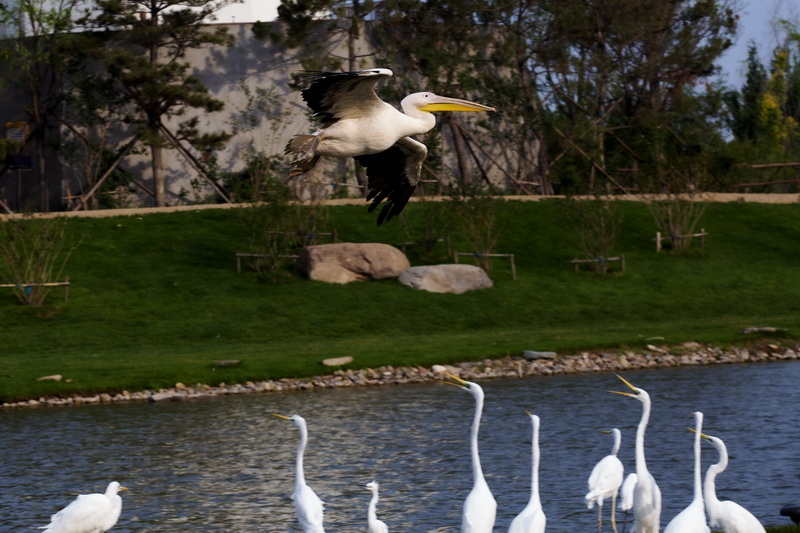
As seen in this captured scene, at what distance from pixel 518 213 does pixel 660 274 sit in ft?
18.6

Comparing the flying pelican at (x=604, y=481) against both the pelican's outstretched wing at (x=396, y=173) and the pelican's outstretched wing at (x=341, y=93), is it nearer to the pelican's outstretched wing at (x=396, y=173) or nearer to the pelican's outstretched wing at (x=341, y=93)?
the pelican's outstretched wing at (x=396, y=173)

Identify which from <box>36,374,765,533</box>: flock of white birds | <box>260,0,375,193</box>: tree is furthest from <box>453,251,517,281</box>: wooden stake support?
<box>36,374,765,533</box>: flock of white birds

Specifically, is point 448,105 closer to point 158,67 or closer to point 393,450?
point 393,450

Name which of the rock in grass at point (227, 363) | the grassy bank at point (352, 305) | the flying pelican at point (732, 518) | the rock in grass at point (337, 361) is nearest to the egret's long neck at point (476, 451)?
the flying pelican at point (732, 518)

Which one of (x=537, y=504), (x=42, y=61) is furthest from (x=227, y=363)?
(x=42, y=61)

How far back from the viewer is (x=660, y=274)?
108 ft

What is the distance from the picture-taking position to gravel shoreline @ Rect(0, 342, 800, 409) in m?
21.6

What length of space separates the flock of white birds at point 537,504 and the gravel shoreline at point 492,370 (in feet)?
31.9

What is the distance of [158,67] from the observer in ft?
120

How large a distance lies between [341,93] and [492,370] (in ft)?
47.1

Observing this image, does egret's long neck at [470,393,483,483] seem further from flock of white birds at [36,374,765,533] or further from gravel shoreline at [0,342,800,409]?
gravel shoreline at [0,342,800,409]

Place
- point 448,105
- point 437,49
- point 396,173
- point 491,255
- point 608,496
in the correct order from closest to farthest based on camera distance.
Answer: point 448,105
point 396,173
point 608,496
point 491,255
point 437,49

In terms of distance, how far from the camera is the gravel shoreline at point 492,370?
849 inches

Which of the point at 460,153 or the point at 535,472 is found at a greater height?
the point at 460,153
